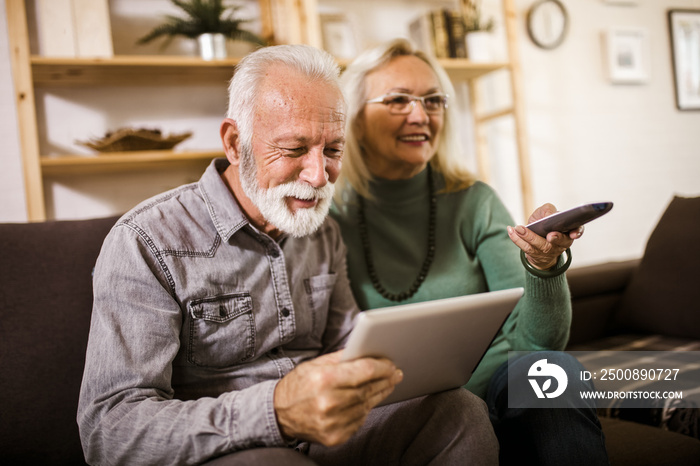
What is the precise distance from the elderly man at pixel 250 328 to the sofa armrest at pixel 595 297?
1.08 meters

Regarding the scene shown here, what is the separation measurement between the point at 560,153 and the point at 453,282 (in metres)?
2.01

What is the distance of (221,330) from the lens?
0.98m

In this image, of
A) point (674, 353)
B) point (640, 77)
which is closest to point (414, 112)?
point (674, 353)

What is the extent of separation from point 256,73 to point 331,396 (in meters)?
0.62

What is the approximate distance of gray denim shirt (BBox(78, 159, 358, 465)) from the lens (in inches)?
29.8

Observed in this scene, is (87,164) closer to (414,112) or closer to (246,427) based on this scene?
(414,112)

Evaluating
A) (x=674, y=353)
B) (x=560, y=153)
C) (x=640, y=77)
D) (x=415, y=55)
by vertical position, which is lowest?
(x=674, y=353)

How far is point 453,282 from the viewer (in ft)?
4.51

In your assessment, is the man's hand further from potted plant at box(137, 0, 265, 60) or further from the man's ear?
potted plant at box(137, 0, 265, 60)

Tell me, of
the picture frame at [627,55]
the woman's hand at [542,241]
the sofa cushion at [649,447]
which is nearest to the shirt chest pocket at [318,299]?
the woman's hand at [542,241]

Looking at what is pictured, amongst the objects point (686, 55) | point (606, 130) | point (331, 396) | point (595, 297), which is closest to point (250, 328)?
point (331, 396)

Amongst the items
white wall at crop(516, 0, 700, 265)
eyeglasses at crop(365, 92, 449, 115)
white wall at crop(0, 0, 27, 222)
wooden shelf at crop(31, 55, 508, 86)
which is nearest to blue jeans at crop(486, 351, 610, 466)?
eyeglasses at crop(365, 92, 449, 115)

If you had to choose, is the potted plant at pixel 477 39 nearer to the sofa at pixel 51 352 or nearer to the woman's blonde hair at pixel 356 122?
the woman's blonde hair at pixel 356 122

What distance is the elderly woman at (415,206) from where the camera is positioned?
134 centimetres
